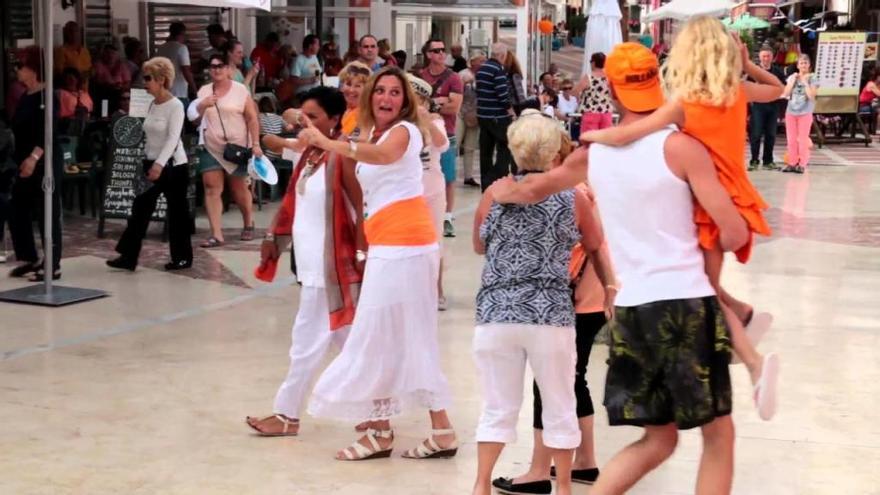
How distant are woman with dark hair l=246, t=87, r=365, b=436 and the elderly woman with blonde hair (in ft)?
3.30

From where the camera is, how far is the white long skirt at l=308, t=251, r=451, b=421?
19.7 ft

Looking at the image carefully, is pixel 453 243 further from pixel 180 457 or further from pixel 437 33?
pixel 437 33

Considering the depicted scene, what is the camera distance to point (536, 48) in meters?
26.8

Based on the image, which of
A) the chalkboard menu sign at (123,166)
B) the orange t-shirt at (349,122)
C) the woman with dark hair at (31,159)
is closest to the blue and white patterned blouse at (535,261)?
the orange t-shirt at (349,122)

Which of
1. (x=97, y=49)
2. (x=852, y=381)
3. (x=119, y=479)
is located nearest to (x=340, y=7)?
(x=97, y=49)

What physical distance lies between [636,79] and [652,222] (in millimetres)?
471

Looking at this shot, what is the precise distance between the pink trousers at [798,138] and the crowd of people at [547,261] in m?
11.4

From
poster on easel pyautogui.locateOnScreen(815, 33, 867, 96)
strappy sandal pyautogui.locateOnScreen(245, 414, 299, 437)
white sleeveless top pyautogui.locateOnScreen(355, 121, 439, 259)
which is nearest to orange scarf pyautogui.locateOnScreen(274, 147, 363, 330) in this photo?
white sleeveless top pyautogui.locateOnScreen(355, 121, 439, 259)

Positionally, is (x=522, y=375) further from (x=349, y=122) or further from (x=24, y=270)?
(x=24, y=270)

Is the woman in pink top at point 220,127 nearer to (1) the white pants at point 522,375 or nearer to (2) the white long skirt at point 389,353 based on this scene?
(2) the white long skirt at point 389,353

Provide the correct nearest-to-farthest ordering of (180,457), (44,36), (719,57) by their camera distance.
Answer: (719,57), (180,457), (44,36)

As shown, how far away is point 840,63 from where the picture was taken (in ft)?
80.1

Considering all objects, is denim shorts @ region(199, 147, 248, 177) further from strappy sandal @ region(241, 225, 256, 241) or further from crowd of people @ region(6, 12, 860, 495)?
crowd of people @ region(6, 12, 860, 495)

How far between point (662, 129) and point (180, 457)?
2954 mm
